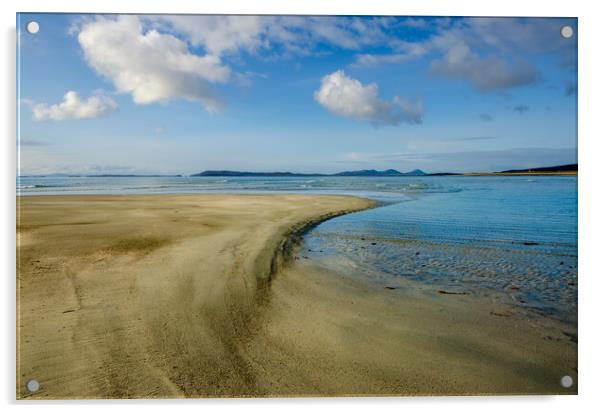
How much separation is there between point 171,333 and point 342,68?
3.22 metres

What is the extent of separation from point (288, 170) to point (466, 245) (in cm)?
340

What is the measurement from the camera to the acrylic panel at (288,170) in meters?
2.95

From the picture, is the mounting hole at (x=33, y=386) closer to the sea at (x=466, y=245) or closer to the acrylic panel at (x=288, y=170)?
the acrylic panel at (x=288, y=170)

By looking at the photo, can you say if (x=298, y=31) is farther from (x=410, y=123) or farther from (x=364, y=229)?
(x=364, y=229)

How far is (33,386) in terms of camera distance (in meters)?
2.99

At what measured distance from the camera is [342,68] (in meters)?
4.04

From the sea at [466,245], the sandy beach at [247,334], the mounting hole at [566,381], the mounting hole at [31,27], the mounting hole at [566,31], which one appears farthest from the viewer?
the sea at [466,245]

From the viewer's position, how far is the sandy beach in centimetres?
289

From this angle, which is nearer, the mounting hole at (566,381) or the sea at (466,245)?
the mounting hole at (566,381)

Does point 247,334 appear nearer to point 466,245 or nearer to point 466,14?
point 466,14

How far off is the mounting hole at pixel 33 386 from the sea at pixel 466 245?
178 centimetres

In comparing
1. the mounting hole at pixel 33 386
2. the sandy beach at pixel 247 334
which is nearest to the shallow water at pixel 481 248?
the sandy beach at pixel 247 334

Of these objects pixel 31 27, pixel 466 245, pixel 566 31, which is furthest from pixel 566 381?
pixel 31 27

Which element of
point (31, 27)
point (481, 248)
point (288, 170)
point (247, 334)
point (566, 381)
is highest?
point (31, 27)
